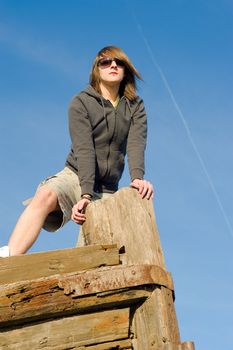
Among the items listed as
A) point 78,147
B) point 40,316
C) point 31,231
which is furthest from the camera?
point 78,147

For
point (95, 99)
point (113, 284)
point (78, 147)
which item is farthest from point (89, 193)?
point (113, 284)

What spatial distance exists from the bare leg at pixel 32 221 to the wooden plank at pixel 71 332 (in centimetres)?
122

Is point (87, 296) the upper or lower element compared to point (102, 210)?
lower

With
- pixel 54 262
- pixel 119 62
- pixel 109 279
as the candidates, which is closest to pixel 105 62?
pixel 119 62

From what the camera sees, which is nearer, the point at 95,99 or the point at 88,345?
the point at 88,345

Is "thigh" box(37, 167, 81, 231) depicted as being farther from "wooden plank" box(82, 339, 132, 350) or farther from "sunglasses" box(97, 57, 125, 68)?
"wooden plank" box(82, 339, 132, 350)

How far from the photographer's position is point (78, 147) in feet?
17.4

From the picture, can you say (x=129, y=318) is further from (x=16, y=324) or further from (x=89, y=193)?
(x=89, y=193)

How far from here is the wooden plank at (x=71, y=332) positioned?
3.53 m

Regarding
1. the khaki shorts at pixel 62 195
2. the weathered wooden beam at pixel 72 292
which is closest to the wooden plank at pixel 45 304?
the weathered wooden beam at pixel 72 292

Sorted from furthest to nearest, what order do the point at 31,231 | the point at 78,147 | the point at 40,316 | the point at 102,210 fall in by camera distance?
the point at 78,147
the point at 31,231
the point at 102,210
the point at 40,316

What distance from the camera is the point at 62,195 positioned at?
5.09m

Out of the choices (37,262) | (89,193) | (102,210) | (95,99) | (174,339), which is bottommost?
(174,339)

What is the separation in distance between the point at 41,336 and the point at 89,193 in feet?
5.51
